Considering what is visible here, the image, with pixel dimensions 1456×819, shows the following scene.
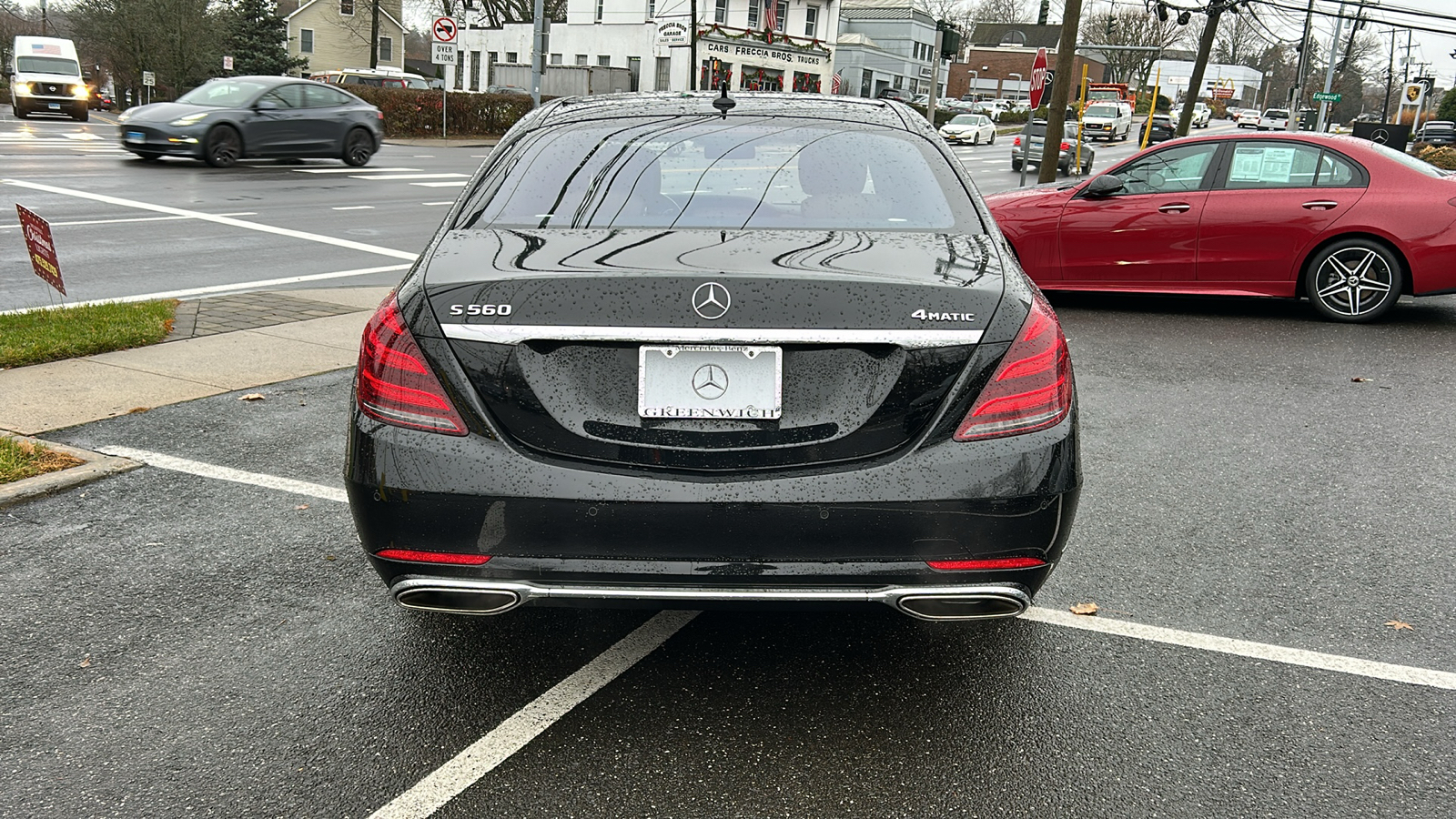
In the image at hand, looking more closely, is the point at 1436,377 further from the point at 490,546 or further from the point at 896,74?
the point at 896,74

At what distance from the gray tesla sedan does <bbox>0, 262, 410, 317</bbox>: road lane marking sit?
37.0 feet

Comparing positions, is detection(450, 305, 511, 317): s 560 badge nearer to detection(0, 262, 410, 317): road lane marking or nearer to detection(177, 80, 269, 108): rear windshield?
detection(0, 262, 410, 317): road lane marking

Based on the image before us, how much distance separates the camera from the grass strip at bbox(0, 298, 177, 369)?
6805 millimetres

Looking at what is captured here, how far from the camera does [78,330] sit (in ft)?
23.9

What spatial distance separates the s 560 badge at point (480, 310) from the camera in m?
2.78

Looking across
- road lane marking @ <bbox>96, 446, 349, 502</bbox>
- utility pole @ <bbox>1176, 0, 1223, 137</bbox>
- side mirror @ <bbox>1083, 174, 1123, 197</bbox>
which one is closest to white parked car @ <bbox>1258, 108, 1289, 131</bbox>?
utility pole @ <bbox>1176, 0, 1223, 137</bbox>

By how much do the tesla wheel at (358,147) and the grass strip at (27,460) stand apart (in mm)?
19149

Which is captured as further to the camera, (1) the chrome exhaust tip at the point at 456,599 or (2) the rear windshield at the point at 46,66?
(2) the rear windshield at the point at 46,66

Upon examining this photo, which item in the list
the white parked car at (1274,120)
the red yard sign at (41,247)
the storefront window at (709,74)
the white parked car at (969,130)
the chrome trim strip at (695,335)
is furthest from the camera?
the white parked car at (1274,120)

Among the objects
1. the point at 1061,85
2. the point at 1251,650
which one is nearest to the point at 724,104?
the point at 1251,650

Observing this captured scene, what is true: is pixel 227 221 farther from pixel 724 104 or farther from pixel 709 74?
pixel 709 74

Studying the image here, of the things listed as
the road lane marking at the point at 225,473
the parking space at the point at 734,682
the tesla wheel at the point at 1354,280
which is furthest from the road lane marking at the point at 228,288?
the tesla wheel at the point at 1354,280

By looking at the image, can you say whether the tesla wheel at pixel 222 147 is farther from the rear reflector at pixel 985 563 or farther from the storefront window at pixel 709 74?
the storefront window at pixel 709 74

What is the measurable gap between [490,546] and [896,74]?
272ft
